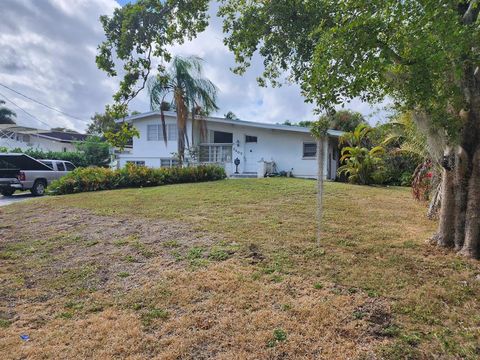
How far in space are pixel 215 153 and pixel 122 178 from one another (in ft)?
25.2

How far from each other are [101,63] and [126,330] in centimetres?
354

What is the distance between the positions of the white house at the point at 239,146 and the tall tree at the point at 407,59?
39.9 feet

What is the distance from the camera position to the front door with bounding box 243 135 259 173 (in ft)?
66.8

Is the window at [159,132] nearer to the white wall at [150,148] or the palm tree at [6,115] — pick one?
the white wall at [150,148]

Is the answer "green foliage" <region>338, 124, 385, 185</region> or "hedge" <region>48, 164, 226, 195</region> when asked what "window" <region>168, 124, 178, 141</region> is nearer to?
"hedge" <region>48, 164, 226, 195</region>

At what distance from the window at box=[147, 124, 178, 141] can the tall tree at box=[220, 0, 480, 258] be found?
15.8 meters

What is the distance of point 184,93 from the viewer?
19.2 m

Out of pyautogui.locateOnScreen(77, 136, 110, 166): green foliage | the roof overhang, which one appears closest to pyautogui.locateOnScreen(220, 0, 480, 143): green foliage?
the roof overhang

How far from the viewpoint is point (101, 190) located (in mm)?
14102

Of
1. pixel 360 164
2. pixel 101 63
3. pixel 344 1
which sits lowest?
pixel 360 164

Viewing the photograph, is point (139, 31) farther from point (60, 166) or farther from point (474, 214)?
point (60, 166)

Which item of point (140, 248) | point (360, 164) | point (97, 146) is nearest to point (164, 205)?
point (140, 248)

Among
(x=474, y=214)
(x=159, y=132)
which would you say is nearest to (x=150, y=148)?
(x=159, y=132)

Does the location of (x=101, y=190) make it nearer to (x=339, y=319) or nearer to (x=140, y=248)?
(x=140, y=248)
